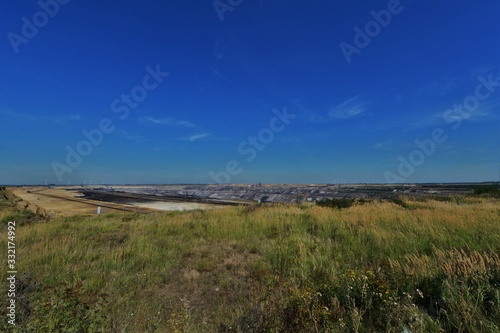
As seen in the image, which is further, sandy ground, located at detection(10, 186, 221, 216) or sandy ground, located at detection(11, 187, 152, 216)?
sandy ground, located at detection(11, 187, 152, 216)

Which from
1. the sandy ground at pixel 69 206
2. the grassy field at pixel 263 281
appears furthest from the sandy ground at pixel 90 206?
the grassy field at pixel 263 281

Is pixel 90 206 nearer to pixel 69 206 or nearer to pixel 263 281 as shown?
pixel 69 206

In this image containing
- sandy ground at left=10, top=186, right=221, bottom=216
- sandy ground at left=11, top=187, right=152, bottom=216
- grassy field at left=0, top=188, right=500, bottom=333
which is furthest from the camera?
sandy ground at left=11, top=187, right=152, bottom=216

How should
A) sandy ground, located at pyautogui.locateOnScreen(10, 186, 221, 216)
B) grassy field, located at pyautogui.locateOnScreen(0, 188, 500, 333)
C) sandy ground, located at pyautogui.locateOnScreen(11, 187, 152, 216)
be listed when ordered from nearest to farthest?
grassy field, located at pyautogui.locateOnScreen(0, 188, 500, 333) → sandy ground, located at pyautogui.locateOnScreen(10, 186, 221, 216) → sandy ground, located at pyautogui.locateOnScreen(11, 187, 152, 216)

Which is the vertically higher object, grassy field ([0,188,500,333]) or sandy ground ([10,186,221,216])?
grassy field ([0,188,500,333])

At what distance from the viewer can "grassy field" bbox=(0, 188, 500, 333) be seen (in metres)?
3.13

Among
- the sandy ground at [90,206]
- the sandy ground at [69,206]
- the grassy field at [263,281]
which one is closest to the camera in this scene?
the grassy field at [263,281]

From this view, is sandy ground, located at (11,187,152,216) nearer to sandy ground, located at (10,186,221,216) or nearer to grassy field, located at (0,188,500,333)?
sandy ground, located at (10,186,221,216)

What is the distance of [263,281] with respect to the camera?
5195 millimetres

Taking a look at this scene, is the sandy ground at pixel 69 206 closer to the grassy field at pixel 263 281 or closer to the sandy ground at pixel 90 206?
the sandy ground at pixel 90 206

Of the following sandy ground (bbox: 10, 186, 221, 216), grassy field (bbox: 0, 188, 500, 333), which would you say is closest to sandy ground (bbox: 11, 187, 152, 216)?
sandy ground (bbox: 10, 186, 221, 216)

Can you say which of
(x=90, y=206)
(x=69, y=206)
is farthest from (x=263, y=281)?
(x=69, y=206)

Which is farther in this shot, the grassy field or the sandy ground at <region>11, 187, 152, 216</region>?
the sandy ground at <region>11, 187, 152, 216</region>

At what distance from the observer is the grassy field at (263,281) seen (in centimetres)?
313
